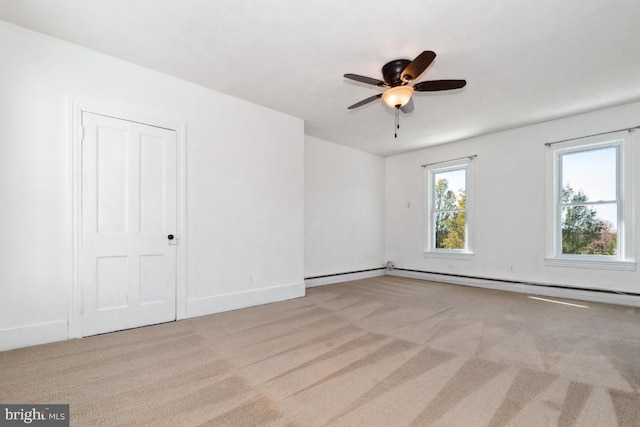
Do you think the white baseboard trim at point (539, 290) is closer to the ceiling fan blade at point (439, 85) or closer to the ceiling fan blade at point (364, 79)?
the ceiling fan blade at point (439, 85)

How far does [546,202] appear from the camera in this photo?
474cm

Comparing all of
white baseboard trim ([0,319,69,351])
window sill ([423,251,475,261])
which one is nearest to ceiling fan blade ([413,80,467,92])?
window sill ([423,251,475,261])

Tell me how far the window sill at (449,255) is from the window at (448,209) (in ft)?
0.10

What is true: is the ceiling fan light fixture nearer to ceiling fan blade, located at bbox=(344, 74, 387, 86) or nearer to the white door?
ceiling fan blade, located at bbox=(344, 74, 387, 86)

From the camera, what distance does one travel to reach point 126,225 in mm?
3080

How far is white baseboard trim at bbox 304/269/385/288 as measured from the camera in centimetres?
538

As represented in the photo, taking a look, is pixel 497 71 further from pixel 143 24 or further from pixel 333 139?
pixel 143 24

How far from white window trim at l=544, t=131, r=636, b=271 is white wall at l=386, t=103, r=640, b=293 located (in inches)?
2.6

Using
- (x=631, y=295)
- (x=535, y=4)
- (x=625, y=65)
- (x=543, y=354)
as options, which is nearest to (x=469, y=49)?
(x=535, y=4)

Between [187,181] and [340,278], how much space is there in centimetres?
354

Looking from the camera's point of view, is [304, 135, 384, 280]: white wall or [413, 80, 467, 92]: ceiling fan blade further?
[304, 135, 384, 280]: white wall

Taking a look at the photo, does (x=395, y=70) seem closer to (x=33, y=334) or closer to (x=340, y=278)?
(x=340, y=278)

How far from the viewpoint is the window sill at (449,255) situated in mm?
5652

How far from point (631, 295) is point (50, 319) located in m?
6.86
